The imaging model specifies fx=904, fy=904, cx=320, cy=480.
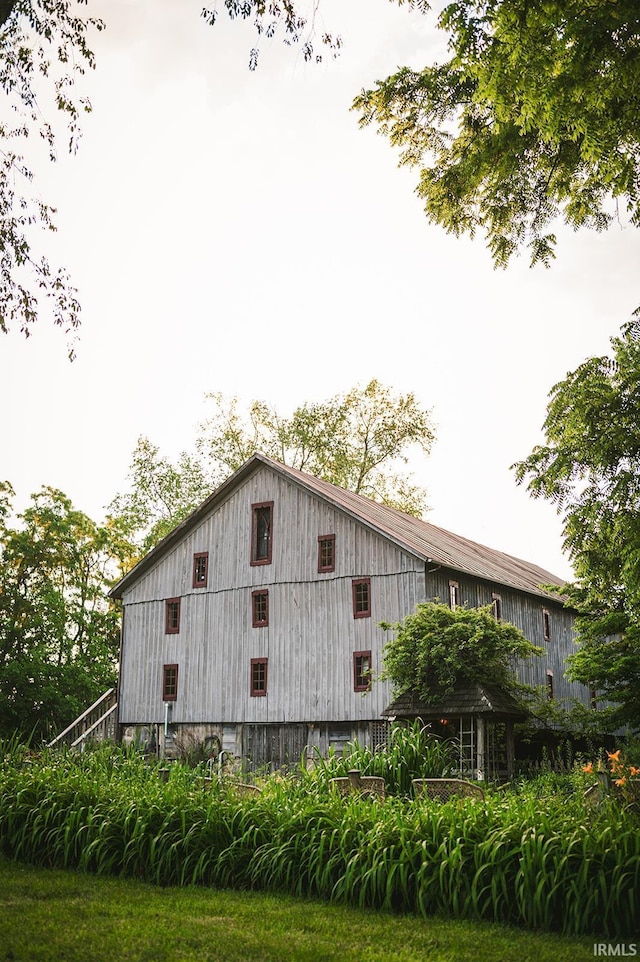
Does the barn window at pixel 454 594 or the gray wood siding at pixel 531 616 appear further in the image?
the gray wood siding at pixel 531 616

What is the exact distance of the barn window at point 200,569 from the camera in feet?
92.5

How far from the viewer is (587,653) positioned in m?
18.9

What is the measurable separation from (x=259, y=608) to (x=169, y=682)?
13.4 ft

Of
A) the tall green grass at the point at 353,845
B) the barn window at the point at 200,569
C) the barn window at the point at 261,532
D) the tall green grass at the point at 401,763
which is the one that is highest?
the barn window at the point at 261,532

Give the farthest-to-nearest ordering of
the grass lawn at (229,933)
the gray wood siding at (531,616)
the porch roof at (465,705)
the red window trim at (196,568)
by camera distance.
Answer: the red window trim at (196,568) → the gray wood siding at (531,616) → the porch roof at (465,705) → the grass lawn at (229,933)

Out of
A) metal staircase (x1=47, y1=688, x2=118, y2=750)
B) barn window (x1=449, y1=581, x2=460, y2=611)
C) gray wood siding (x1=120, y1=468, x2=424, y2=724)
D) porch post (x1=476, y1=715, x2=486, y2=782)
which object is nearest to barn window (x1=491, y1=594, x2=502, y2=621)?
barn window (x1=449, y1=581, x2=460, y2=611)

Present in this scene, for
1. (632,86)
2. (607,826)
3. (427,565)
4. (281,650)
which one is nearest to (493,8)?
(632,86)

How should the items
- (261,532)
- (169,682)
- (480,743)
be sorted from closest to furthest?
(480,743) < (261,532) < (169,682)

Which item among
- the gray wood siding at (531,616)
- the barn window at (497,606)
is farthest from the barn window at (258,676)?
the barn window at (497,606)

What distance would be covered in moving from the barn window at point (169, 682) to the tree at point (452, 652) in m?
9.60

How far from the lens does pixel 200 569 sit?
93.1ft

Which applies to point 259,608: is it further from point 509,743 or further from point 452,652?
point 509,743

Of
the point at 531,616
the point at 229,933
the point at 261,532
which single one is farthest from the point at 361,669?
the point at 229,933
